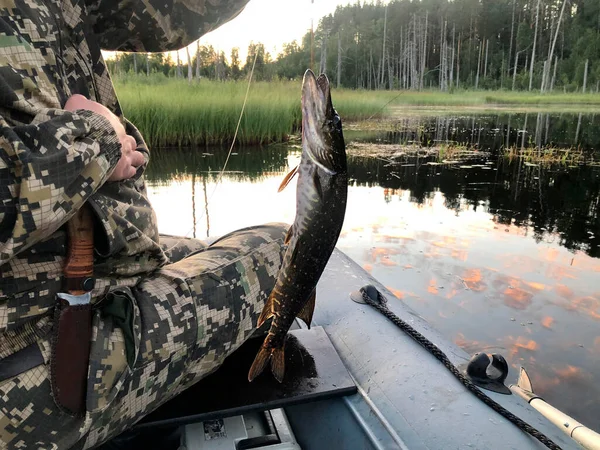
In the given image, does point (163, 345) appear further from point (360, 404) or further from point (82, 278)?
point (360, 404)

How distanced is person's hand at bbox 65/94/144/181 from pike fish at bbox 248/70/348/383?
1.38ft

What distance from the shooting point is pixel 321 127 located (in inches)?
50.1

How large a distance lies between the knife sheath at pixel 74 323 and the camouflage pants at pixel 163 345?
0.08 ft

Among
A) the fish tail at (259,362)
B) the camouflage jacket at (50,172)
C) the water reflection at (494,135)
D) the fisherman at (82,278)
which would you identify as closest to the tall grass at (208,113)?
the water reflection at (494,135)

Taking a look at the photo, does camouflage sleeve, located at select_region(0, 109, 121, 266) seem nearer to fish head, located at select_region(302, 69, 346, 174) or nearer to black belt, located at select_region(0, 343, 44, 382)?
black belt, located at select_region(0, 343, 44, 382)

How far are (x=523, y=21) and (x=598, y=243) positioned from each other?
68.8 metres

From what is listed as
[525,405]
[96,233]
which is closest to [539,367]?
[525,405]

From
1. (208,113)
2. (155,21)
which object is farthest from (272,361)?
(208,113)

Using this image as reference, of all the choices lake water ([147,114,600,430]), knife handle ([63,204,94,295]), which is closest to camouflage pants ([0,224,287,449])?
knife handle ([63,204,94,295])

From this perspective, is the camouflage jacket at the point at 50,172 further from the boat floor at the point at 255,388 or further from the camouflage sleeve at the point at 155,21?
the boat floor at the point at 255,388

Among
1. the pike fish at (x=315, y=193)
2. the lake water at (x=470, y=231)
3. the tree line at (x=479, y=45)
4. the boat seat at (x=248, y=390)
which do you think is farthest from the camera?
the tree line at (x=479, y=45)

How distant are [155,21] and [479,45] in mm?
69892

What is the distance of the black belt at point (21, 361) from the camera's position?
1166mm

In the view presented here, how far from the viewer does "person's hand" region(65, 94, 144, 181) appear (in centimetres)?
131
